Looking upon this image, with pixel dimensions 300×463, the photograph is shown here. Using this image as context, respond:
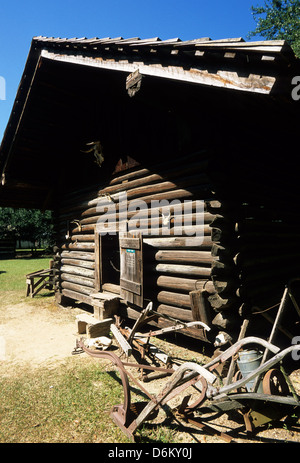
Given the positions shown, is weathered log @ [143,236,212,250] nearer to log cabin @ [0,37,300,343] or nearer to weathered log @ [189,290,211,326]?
log cabin @ [0,37,300,343]

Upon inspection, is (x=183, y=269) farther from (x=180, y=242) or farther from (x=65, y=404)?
(x=65, y=404)

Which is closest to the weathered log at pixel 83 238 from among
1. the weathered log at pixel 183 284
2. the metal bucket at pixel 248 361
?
the weathered log at pixel 183 284

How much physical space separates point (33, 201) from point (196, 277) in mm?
8417

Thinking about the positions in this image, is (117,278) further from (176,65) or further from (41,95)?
(176,65)

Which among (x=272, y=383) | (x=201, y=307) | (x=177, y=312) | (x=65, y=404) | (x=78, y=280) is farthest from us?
(x=78, y=280)

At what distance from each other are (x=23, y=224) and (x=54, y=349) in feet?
112

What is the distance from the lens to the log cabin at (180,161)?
3.40 m

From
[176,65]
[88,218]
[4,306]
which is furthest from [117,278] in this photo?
[176,65]

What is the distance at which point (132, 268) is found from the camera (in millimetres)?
5949

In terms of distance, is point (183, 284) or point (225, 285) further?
point (183, 284)

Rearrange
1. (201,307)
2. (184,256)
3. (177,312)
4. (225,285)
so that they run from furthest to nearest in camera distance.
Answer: (177,312)
(184,256)
(201,307)
(225,285)

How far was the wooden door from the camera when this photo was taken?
5.67m

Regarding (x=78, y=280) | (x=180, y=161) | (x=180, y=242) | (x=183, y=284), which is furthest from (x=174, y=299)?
(x=78, y=280)

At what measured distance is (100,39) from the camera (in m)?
4.74
